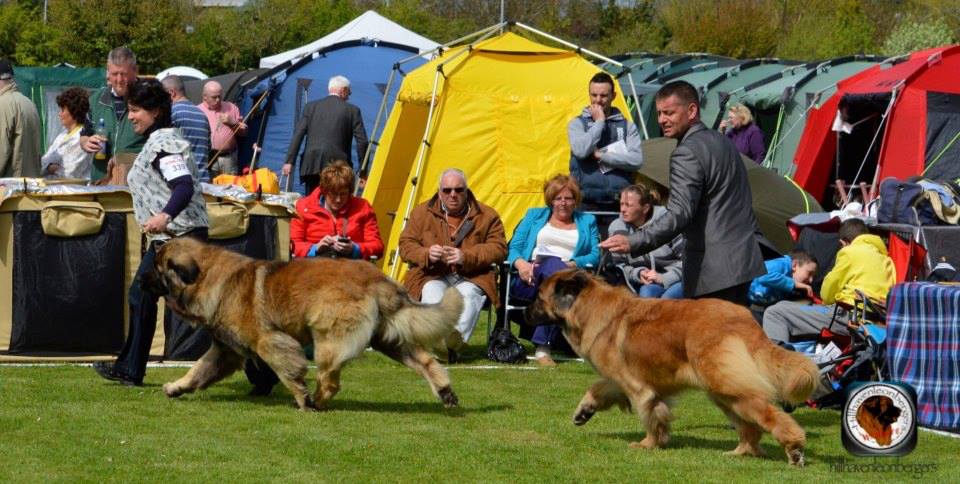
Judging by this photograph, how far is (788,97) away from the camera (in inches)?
802

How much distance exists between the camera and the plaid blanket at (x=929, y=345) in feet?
25.4

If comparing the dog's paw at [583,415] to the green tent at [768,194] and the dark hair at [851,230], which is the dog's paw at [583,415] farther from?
the green tent at [768,194]

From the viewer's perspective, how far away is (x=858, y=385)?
6641 mm

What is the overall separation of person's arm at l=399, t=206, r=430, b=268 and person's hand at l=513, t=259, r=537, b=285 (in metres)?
0.71

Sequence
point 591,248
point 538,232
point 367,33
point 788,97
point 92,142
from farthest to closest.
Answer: point 367,33, point 788,97, point 92,142, point 538,232, point 591,248

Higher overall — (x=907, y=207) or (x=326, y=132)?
(x=907, y=207)

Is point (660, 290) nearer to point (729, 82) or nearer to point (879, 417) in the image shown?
point (879, 417)

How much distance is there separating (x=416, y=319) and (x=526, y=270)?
9.14ft

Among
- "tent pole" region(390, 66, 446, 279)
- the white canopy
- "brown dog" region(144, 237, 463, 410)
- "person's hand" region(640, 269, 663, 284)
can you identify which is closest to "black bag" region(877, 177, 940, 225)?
"person's hand" region(640, 269, 663, 284)

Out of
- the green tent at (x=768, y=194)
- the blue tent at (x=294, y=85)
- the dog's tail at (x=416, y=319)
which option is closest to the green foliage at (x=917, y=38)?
the blue tent at (x=294, y=85)

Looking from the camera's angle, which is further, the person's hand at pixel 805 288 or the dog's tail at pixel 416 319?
the person's hand at pixel 805 288

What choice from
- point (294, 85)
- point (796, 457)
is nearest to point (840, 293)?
point (796, 457)

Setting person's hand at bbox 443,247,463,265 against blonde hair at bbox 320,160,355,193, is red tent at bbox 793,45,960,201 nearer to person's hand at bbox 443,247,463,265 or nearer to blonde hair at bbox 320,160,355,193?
person's hand at bbox 443,247,463,265

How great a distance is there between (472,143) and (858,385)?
6.88 m
